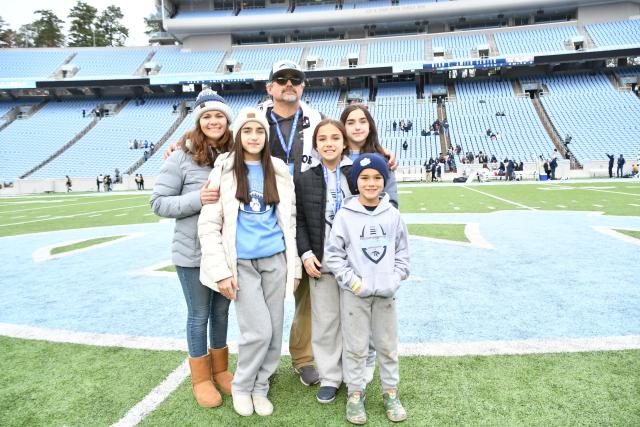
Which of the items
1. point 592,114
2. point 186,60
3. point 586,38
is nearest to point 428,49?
point 586,38

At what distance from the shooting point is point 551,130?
32750 millimetres

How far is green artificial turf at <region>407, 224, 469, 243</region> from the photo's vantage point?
8.28 m

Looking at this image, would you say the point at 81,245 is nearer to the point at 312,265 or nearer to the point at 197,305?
the point at 197,305

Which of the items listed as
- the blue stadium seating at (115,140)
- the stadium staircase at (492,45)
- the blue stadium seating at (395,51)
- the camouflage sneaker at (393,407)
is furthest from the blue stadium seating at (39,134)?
the stadium staircase at (492,45)

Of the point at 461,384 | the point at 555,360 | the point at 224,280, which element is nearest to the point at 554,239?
the point at 555,360

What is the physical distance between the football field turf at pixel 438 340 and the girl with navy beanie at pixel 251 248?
260mm

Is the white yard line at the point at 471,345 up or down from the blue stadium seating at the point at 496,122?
down

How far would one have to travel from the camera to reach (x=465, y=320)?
4086mm

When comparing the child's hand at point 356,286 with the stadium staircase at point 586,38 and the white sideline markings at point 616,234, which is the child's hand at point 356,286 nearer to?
the white sideline markings at point 616,234

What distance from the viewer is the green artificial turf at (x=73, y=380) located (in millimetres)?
2748

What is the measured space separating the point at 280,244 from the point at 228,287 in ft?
1.51

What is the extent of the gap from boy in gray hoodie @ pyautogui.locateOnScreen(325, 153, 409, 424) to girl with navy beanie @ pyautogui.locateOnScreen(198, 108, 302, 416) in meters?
0.41

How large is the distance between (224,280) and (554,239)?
679cm

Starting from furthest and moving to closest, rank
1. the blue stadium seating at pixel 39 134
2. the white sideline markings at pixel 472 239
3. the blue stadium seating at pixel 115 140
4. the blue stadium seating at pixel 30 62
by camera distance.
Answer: the blue stadium seating at pixel 30 62
the blue stadium seating at pixel 39 134
the blue stadium seating at pixel 115 140
the white sideline markings at pixel 472 239
